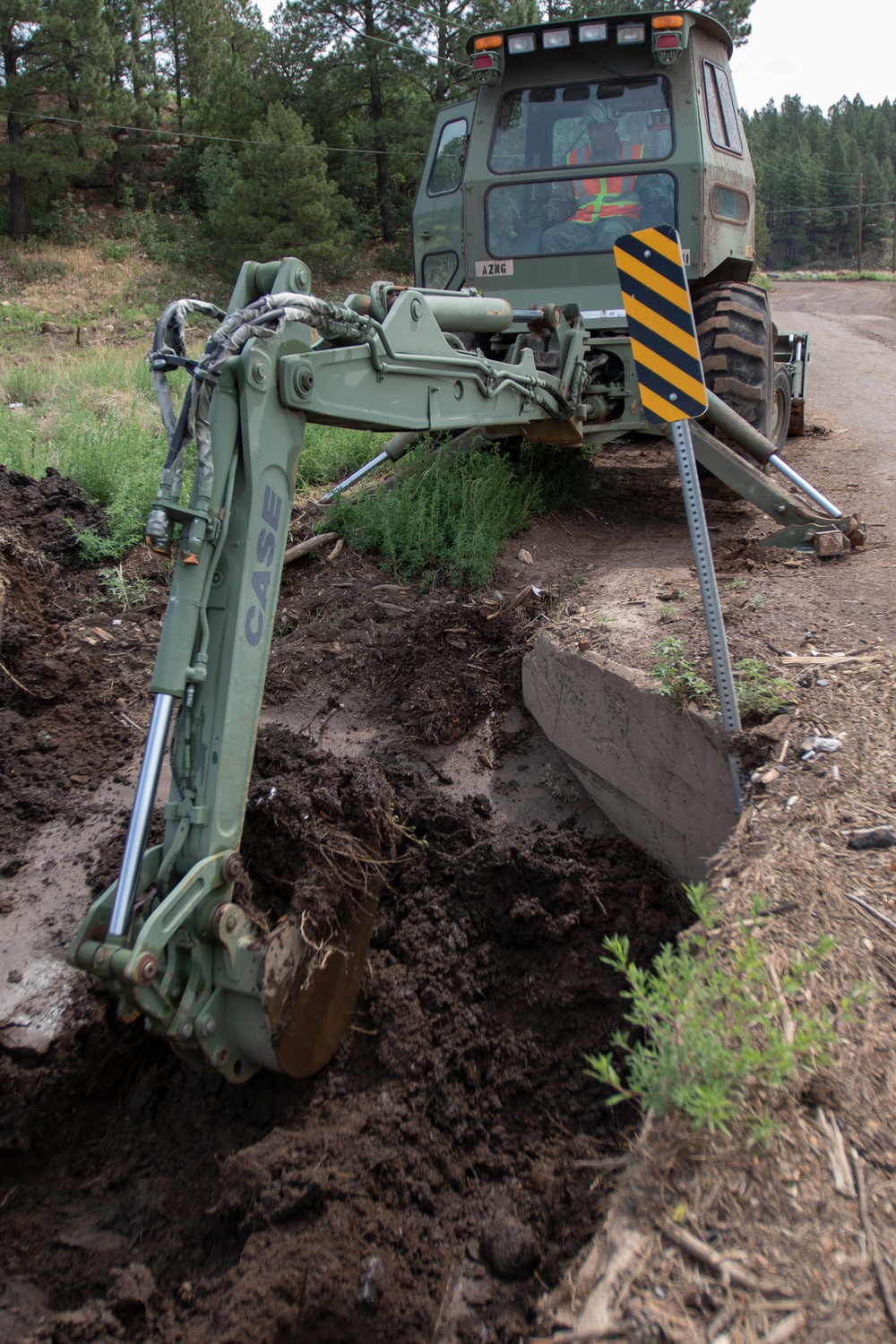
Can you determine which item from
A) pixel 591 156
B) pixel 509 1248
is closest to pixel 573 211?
pixel 591 156

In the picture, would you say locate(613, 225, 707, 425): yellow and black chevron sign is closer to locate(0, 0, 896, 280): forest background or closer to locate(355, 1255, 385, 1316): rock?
locate(355, 1255, 385, 1316): rock

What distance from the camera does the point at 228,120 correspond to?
26.5m

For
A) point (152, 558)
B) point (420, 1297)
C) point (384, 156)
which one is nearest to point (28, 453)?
point (152, 558)

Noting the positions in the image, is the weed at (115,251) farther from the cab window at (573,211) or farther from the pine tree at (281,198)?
the cab window at (573,211)

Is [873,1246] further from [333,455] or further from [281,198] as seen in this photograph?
[281,198]

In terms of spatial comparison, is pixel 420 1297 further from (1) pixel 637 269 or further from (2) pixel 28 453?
(2) pixel 28 453

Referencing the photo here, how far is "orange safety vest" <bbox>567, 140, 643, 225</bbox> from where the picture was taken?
232 inches

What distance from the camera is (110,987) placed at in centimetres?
241

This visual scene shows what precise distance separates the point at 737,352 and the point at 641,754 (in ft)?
10.9

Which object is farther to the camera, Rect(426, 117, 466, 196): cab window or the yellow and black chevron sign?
Rect(426, 117, 466, 196): cab window

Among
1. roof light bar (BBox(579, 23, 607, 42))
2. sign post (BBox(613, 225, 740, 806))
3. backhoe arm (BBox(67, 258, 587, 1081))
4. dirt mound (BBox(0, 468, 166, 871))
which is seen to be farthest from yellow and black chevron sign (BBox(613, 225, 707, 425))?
roof light bar (BBox(579, 23, 607, 42))

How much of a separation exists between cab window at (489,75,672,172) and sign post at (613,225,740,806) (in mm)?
3142

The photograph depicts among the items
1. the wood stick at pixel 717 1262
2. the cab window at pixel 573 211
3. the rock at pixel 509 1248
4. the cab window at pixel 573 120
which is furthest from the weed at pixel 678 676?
the cab window at pixel 573 120

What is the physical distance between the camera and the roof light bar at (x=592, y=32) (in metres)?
5.63
